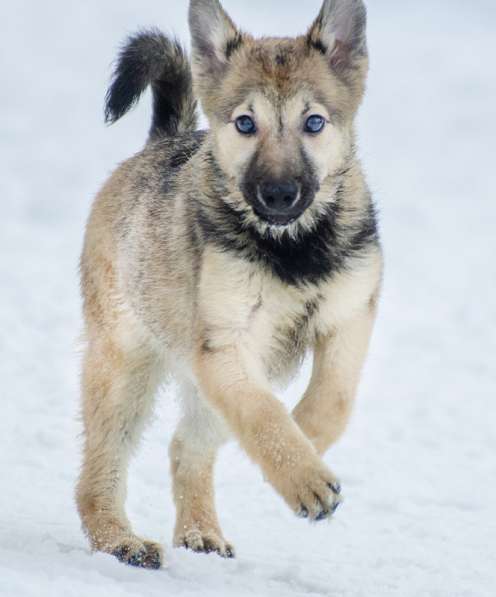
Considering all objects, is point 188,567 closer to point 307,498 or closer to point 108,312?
point 307,498

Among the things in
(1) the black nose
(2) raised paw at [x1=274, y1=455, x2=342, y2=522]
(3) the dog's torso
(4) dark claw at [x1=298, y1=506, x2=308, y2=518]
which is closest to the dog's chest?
(3) the dog's torso

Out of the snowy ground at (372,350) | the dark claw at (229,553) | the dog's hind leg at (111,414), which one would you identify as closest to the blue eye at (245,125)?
the dog's hind leg at (111,414)

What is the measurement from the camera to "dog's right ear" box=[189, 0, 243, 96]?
5617 millimetres

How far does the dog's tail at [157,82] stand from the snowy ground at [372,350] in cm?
157

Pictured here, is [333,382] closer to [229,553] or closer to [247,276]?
[247,276]

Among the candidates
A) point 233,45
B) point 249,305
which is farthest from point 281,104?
point 249,305

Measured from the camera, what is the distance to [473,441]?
28.9ft

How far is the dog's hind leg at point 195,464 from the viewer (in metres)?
6.27

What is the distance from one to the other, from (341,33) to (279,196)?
37.4 inches

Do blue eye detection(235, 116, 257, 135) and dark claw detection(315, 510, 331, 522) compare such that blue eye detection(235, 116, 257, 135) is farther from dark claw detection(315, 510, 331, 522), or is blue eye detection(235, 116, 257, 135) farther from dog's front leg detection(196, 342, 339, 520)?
dark claw detection(315, 510, 331, 522)

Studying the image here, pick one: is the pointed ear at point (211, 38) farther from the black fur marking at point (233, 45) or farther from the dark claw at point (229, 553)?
the dark claw at point (229, 553)

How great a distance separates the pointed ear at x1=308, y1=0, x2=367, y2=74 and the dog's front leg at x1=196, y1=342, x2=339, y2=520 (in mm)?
1313

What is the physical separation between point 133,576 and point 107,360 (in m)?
1.67

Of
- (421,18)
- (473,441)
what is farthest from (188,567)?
(421,18)
